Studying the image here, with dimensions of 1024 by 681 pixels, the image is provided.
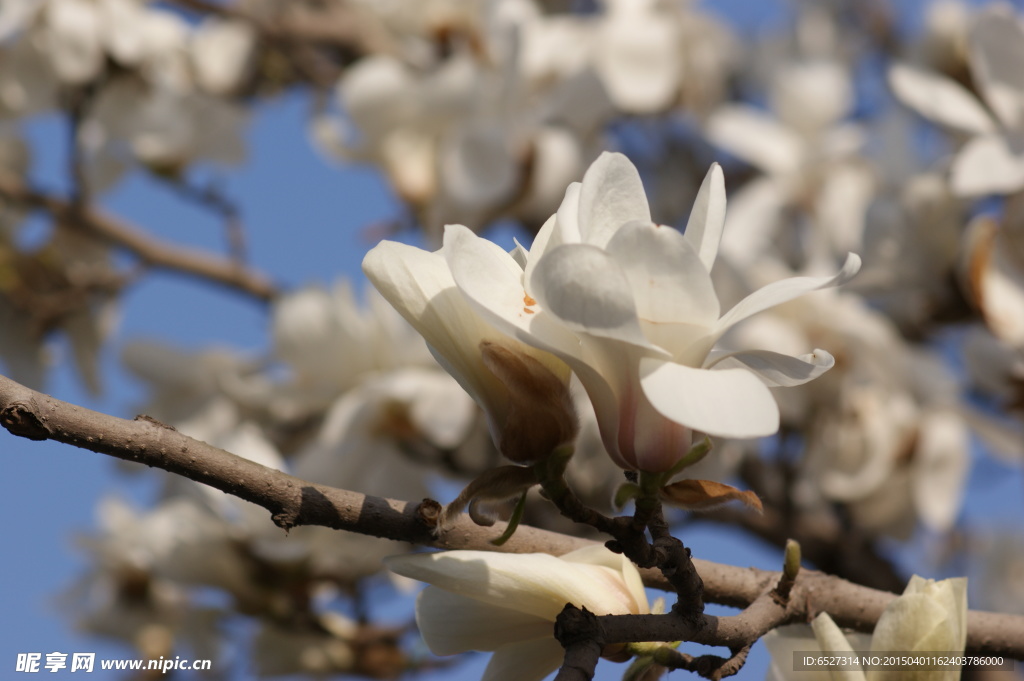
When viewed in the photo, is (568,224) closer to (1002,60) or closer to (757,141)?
(1002,60)

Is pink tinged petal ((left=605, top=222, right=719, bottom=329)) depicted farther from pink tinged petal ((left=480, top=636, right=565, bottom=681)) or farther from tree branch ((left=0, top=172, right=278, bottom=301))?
tree branch ((left=0, top=172, right=278, bottom=301))

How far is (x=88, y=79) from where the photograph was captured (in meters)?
1.43

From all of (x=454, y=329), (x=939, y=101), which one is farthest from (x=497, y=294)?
(x=939, y=101)

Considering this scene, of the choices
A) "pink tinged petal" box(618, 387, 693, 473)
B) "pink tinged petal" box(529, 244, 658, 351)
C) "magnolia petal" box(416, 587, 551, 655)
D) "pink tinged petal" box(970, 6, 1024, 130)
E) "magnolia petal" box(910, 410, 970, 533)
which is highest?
"pink tinged petal" box(970, 6, 1024, 130)

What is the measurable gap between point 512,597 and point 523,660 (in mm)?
54

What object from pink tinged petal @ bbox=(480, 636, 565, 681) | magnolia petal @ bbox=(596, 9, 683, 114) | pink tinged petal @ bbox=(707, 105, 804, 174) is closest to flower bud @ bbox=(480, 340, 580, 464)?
pink tinged petal @ bbox=(480, 636, 565, 681)

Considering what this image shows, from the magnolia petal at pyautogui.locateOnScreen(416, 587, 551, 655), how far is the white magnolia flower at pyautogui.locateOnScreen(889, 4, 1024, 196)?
808 mm

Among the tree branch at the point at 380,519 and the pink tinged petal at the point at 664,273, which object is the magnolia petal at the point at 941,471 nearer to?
the tree branch at the point at 380,519

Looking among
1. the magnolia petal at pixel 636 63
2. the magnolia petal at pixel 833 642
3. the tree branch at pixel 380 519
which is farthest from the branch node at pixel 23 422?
the magnolia petal at pixel 636 63

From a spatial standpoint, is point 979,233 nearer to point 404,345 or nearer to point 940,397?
point 940,397

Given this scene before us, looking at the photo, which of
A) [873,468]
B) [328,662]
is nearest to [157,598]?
[328,662]

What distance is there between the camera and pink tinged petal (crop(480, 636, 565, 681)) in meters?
0.48

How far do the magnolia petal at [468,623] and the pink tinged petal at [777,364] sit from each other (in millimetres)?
144

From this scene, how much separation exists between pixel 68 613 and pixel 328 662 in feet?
1.53
